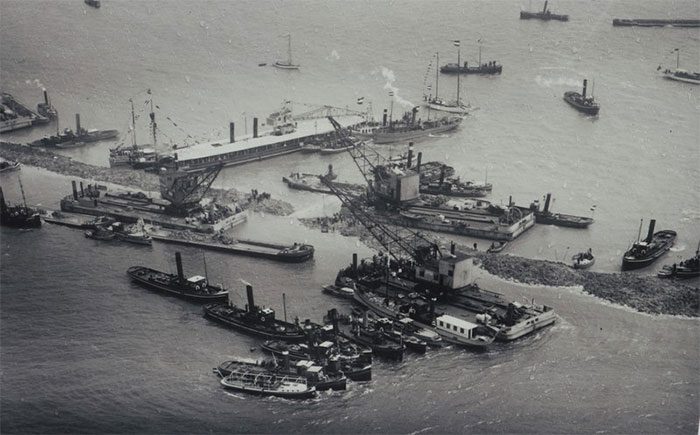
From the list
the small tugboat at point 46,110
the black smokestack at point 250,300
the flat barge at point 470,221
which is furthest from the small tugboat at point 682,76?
the small tugboat at point 46,110

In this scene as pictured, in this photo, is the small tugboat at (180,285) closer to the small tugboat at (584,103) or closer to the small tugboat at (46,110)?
the small tugboat at (46,110)

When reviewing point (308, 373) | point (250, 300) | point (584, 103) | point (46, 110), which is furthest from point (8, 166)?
point (584, 103)

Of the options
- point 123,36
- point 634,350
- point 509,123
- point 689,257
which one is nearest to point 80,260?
point 634,350

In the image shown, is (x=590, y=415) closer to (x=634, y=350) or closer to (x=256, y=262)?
(x=634, y=350)

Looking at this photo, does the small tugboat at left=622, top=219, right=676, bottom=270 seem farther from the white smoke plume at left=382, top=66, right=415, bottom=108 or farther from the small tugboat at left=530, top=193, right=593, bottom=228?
the white smoke plume at left=382, top=66, right=415, bottom=108

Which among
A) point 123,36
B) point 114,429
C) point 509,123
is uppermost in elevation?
point 123,36

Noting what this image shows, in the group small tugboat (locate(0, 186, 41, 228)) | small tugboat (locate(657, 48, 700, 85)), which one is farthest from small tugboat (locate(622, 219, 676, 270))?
small tugboat (locate(657, 48, 700, 85))
